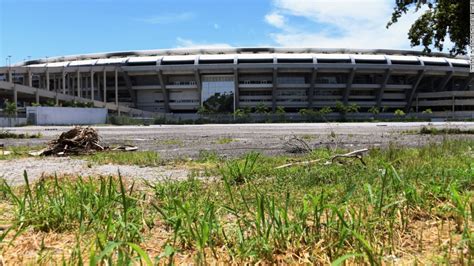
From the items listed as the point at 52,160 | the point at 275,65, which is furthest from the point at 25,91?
the point at 52,160

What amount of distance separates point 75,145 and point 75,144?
0.10ft

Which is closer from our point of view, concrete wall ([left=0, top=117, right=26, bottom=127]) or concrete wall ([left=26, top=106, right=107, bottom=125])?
concrete wall ([left=0, top=117, right=26, bottom=127])

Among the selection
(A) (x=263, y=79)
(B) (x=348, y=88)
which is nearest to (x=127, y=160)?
(A) (x=263, y=79)

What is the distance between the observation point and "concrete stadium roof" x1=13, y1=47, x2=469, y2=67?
85.0m

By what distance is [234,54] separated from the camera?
8725cm

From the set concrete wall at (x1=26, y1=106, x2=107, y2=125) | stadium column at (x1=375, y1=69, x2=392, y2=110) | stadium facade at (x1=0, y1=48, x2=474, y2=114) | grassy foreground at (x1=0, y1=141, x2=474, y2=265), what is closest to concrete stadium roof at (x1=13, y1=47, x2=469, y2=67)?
stadium facade at (x1=0, y1=48, x2=474, y2=114)

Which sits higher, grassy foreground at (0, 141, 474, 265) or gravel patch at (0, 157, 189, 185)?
grassy foreground at (0, 141, 474, 265)

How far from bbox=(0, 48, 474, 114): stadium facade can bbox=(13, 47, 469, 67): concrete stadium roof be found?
217mm

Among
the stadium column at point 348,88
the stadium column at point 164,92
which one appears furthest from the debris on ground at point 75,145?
the stadium column at point 348,88

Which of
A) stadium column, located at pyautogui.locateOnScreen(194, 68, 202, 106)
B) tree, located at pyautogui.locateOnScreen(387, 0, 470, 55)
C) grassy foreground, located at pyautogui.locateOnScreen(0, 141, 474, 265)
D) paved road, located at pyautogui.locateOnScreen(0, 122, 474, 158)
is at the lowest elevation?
paved road, located at pyautogui.locateOnScreen(0, 122, 474, 158)

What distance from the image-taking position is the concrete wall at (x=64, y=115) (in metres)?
53.0

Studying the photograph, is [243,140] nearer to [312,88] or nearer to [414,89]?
[312,88]

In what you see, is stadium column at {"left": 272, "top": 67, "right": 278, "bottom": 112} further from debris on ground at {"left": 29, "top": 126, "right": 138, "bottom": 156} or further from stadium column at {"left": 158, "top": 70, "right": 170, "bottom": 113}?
debris on ground at {"left": 29, "top": 126, "right": 138, "bottom": 156}

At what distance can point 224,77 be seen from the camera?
8438cm
